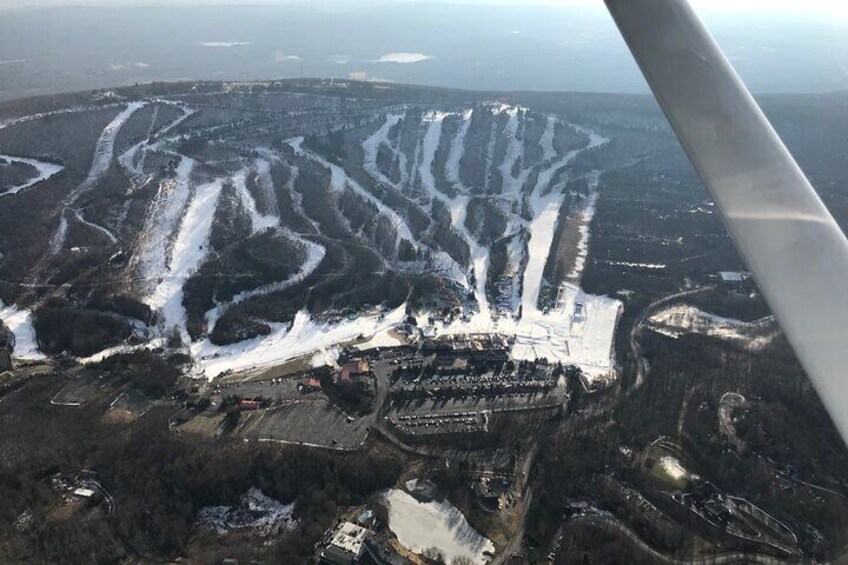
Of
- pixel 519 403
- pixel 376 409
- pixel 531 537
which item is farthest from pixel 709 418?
pixel 376 409

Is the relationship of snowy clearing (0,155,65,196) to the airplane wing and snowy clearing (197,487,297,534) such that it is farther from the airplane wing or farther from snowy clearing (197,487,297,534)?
the airplane wing

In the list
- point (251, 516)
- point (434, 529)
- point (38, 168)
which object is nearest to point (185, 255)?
point (38, 168)

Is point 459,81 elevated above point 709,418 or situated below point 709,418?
above

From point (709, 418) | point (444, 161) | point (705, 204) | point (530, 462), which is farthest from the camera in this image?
point (444, 161)

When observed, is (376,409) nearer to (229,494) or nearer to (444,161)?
(229,494)

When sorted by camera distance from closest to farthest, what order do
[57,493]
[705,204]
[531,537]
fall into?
[531,537]
[57,493]
[705,204]

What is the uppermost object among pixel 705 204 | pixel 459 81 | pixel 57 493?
pixel 459 81

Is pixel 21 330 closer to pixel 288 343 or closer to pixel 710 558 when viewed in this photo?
pixel 288 343

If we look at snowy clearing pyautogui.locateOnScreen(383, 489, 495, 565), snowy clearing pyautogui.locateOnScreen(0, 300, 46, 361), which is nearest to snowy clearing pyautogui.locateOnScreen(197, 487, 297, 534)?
snowy clearing pyautogui.locateOnScreen(383, 489, 495, 565)
